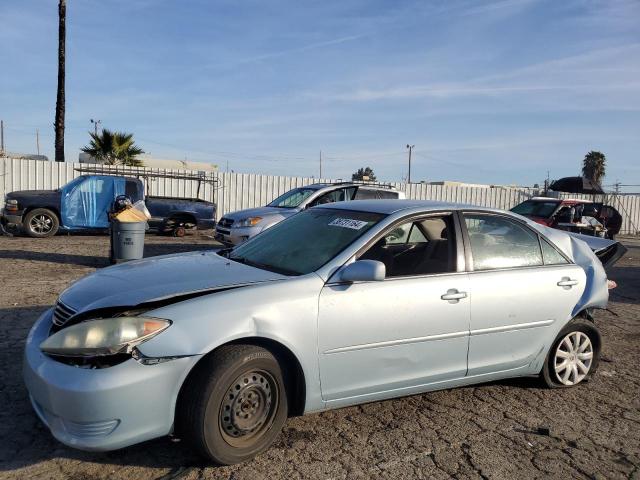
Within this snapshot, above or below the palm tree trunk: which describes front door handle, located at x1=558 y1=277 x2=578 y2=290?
below

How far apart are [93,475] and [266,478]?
0.95 m

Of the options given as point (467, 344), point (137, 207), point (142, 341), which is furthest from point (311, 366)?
point (137, 207)

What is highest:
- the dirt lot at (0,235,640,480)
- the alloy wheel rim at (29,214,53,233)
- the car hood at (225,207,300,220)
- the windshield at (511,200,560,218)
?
the windshield at (511,200,560,218)

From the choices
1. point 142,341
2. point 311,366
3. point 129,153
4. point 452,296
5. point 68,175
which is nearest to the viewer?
point 142,341

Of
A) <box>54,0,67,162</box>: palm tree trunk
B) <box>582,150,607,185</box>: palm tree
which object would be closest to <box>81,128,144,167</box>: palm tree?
<box>54,0,67,162</box>: palm tree trunk

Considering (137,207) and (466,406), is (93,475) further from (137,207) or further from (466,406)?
(137,207)

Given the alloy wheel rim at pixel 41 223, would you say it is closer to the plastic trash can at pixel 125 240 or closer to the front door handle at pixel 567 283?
the plastic trash can at pixel 125 240

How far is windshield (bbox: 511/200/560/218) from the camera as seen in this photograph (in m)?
14.5

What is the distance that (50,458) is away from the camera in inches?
125

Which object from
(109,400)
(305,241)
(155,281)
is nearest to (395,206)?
(305,241)

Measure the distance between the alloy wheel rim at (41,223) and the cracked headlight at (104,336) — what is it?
12.2 m

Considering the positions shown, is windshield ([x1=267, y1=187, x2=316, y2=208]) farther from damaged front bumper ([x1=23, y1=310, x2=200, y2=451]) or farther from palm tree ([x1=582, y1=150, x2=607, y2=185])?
palm tree ([x1=582, y1=150, x2=607, y2=185])

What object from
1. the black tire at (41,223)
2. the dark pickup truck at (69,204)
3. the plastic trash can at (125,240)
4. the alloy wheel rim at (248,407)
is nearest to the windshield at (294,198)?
the plastic trash can at (125,240)

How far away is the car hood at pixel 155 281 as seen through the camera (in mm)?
3141
